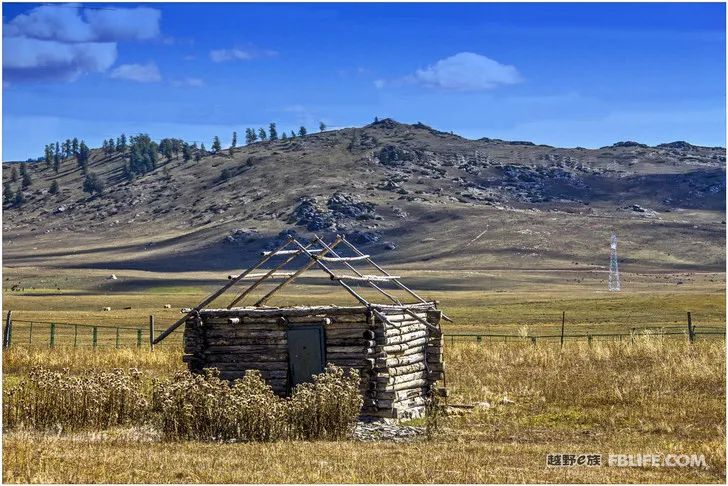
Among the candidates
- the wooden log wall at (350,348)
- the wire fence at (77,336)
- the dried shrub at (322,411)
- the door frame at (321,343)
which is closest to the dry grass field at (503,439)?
the dried shrub at (322,411)

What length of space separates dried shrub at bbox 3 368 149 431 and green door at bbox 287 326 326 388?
148 inches

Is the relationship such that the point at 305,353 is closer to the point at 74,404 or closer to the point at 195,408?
the point at 195,408

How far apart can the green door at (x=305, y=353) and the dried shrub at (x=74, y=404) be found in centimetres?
376

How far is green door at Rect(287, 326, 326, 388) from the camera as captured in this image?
923 inches

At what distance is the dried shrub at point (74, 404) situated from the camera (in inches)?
801

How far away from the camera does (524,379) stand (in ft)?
93.8

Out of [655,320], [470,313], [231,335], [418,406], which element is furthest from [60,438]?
[470,313]

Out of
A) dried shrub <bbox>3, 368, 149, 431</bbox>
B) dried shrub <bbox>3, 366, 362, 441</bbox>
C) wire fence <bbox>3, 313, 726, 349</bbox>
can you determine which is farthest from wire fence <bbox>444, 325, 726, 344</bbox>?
dried shrub <bbox>3, 368, 149, 431</bbox>

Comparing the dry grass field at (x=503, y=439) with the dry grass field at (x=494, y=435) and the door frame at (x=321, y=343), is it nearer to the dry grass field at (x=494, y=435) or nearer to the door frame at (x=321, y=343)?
the dry grass field at (x=494, y=435)

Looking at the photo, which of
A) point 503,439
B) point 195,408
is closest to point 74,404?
point 195,408

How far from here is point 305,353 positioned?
931 inches

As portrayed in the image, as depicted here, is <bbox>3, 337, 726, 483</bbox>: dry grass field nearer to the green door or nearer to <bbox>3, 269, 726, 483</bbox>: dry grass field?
<bbox>3, 269, 726, 483</bbox>: dry grass field

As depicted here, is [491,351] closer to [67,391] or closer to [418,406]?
[418,406]

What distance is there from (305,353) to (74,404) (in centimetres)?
517
